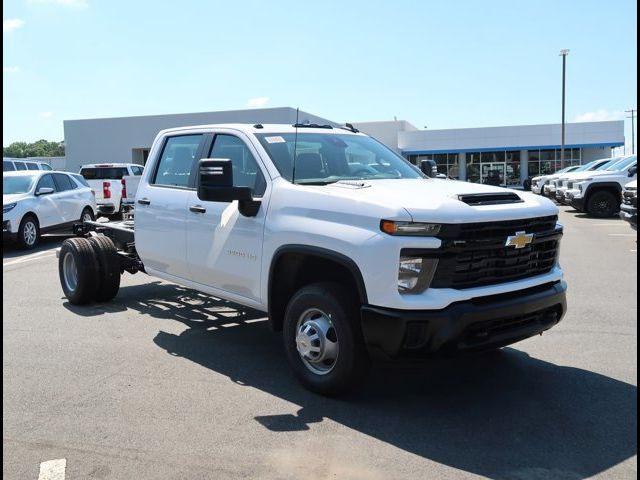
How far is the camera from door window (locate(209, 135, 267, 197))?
5172 millimetres

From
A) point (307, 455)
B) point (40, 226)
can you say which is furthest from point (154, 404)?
point (40, 226)

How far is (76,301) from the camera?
25.1ft

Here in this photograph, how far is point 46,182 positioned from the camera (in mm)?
14703

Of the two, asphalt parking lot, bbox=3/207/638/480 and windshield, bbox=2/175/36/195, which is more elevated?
windshield, bbox=2/175/36/195

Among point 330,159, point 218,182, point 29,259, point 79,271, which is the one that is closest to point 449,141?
point 29,259

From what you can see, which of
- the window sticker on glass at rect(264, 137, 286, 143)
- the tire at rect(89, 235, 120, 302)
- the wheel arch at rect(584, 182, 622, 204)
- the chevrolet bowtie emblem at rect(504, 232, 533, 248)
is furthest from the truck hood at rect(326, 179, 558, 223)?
the wheel arch at rect(584, 182, 622, 204)

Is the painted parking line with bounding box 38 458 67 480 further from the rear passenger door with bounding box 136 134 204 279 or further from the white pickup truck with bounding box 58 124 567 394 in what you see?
the rear passenger door with bounding box 136 134 204 279

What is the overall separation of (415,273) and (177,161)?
3250 mm

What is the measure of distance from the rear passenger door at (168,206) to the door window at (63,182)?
952 centimetres

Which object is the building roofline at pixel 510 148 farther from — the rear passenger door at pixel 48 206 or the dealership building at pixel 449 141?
the rear passenger door at pixel 48 206

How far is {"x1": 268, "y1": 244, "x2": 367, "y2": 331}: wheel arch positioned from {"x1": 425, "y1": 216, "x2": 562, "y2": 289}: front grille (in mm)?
559

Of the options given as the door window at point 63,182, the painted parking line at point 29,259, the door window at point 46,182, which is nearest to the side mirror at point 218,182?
the painted parking line at point 29,259

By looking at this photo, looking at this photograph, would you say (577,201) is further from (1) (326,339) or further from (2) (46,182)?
(1) (326,339)

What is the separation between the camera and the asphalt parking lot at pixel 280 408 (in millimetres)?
3598
